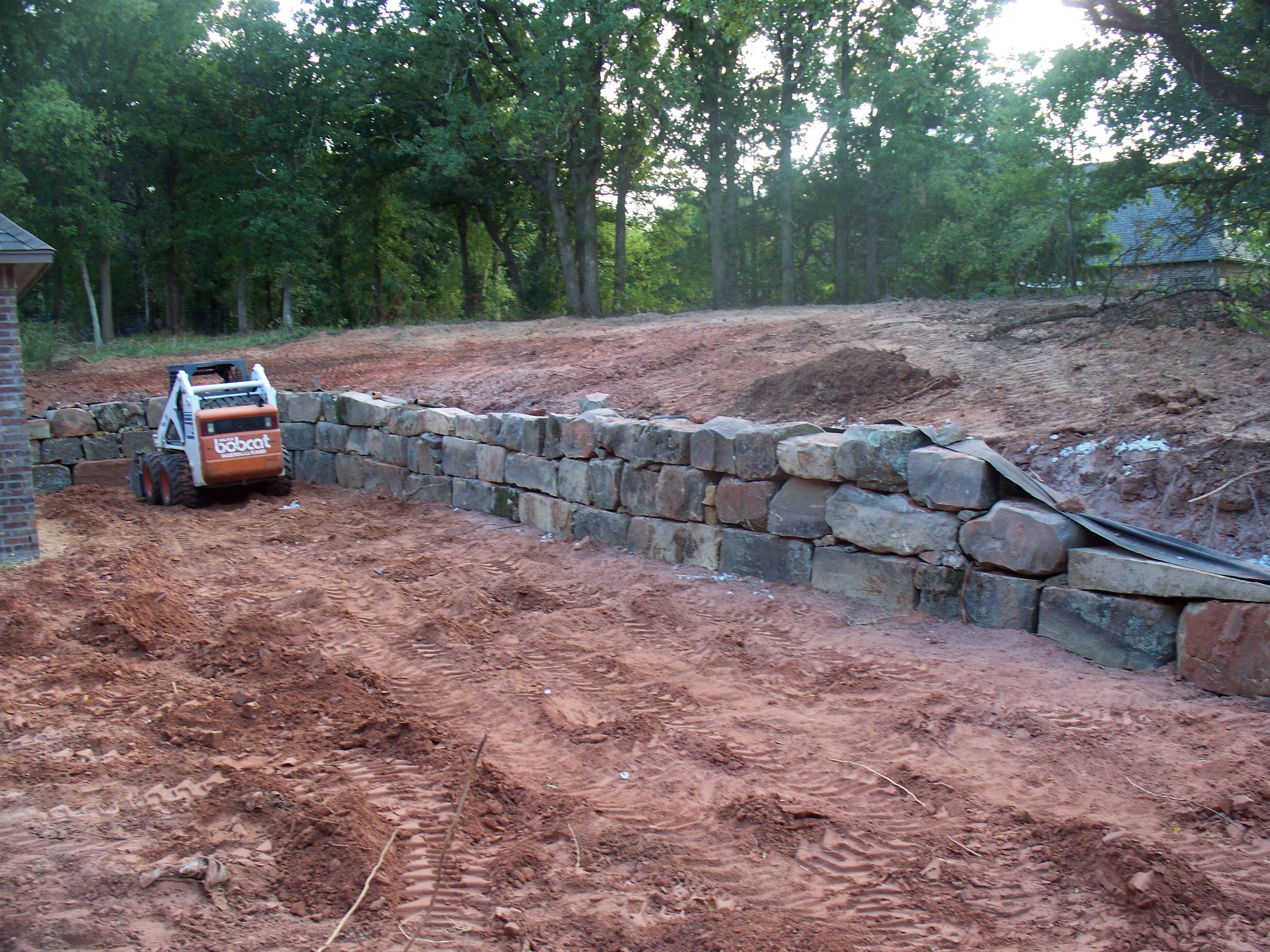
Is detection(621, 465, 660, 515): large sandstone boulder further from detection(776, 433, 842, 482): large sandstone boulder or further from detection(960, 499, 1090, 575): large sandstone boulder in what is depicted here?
detection(960, 499, 1090, 575): large sandstone boulder

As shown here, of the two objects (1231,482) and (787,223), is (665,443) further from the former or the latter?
(787,223)

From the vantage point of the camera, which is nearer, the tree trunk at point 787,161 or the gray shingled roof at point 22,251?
the gray shingled roof at point 22,251

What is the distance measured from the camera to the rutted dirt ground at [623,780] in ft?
10.8

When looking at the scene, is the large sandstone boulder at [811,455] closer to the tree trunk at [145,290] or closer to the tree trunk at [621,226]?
the tree trunk at [621,226]

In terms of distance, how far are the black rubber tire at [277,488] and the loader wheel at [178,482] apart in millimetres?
873

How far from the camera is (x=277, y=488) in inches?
477

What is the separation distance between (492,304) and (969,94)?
18.7 meters

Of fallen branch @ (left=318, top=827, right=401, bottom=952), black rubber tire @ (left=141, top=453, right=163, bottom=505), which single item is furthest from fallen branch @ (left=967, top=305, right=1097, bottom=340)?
black rubber tire @ (left=141, top=453, right=163, bottom=505)

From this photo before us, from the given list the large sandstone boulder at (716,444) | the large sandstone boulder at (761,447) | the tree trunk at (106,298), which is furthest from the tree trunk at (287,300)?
the large sandstone boulder at (761,447)

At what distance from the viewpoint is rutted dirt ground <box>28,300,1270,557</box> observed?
591cm

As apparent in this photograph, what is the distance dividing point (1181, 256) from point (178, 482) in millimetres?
12262

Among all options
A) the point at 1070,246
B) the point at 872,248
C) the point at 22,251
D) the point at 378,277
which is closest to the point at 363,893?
the point at 22,251

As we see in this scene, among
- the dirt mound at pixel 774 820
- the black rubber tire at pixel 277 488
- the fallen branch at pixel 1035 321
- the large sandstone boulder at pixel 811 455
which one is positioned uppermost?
the fallen branch at pixel 1035 321

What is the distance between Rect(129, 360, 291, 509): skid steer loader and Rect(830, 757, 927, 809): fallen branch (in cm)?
901
